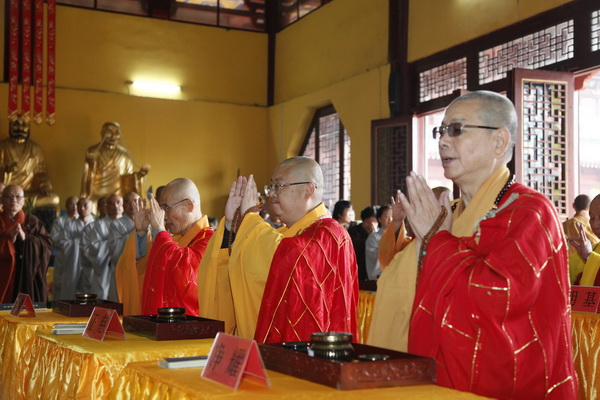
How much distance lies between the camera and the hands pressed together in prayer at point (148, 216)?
3913 mm

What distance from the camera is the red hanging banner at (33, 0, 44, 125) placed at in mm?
10820

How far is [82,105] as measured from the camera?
11328 millimetres

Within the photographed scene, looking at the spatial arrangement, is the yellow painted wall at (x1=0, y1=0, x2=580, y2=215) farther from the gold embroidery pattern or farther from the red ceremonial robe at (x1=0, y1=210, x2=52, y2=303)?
the gold embroidery pattern

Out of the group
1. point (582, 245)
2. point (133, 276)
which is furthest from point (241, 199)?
point (582, 245)

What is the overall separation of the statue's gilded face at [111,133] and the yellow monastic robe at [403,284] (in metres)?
9.08

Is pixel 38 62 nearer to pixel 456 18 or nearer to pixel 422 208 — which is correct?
pixel 456 18

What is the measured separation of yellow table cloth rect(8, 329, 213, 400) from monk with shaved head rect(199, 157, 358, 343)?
0.52 meters

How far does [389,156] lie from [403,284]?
687cm

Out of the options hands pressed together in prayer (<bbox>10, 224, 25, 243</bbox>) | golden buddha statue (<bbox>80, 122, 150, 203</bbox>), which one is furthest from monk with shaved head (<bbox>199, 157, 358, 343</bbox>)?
golden buddha statue (<bbox>80, 122, 150, 203</bbox>)

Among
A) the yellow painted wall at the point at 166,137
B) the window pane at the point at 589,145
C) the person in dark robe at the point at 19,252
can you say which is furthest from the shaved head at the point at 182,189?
the window pane at the point at 589,145

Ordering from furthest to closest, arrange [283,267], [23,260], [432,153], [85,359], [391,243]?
[432,153] < [23,260] < [391,243] < [283,267] < [85,359]

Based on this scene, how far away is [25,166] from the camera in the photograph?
10.5m

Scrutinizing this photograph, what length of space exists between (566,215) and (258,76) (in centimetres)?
716

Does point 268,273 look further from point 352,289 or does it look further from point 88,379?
point 88,379
